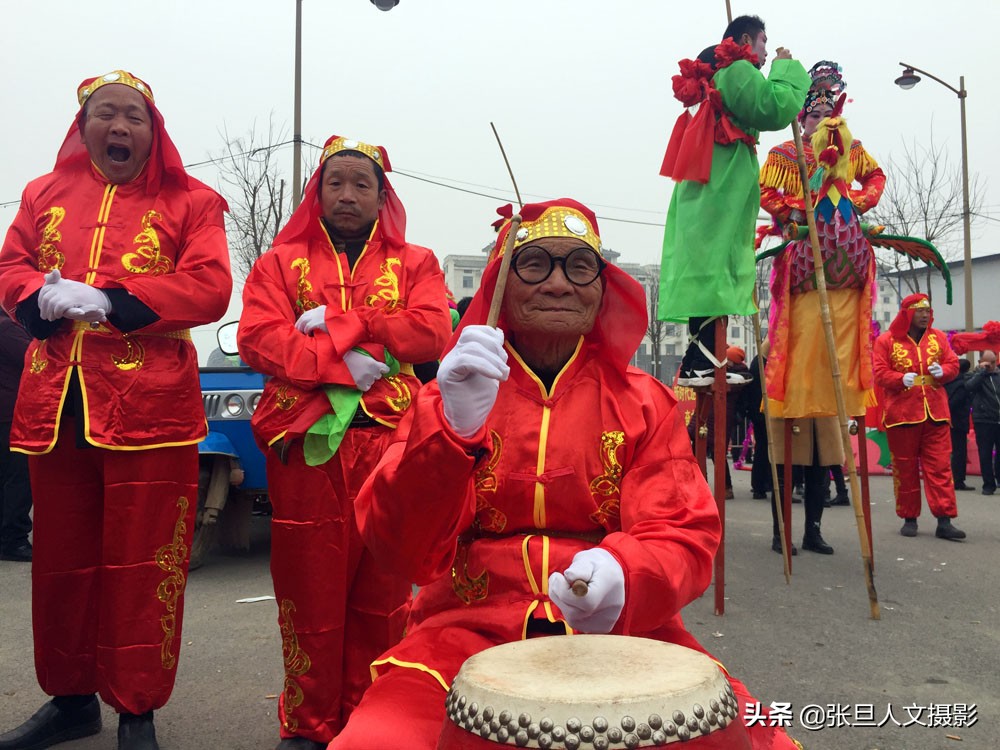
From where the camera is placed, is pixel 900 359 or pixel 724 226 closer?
pixel 724 226

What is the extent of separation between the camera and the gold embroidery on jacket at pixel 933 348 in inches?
288

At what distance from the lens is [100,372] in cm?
264

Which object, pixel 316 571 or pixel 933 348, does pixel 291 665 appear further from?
pixel 933 348

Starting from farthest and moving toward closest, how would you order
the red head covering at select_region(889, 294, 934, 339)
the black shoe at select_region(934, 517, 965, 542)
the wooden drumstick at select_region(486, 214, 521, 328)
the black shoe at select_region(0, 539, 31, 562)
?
the red head covering at select_region(889, 294, 934, 339) → the black shoe at select_region(934, 517, 965, 542) → the black shoe at select_region(0, 539, 31, 562) → the wooden drumstick at select_region(486, 214, 521, 328)

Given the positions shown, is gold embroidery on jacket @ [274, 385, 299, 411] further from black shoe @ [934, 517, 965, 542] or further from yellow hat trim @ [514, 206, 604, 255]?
black shoe @ [934, 517, 965, 542]

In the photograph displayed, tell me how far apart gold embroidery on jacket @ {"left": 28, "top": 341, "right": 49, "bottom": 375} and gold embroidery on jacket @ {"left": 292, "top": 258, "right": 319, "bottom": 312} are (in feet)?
2.76

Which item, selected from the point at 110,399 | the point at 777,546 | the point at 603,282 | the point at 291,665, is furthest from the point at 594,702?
the point at 777,546

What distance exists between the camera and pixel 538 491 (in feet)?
6.30

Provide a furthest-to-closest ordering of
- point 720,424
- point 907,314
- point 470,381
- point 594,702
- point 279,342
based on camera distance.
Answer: point 907,314 < point 720,424 < point 279,342 < point 470,381 < point 594,702

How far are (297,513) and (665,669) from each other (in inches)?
66.4

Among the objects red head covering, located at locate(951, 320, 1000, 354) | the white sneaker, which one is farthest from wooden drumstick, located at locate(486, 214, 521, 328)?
red head covering, located at locate(951, 320, 1000, 354)

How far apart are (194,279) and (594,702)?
6.94 feet

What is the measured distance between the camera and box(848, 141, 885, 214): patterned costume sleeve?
498cm

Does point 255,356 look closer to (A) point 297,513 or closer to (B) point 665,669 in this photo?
(A) point 297,513
